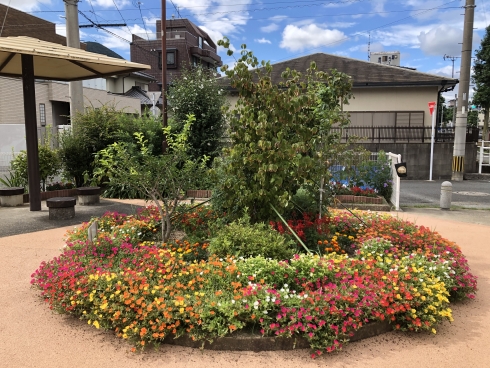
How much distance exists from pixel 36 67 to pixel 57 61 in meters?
1.11

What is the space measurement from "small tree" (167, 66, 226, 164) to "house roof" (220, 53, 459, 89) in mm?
7561

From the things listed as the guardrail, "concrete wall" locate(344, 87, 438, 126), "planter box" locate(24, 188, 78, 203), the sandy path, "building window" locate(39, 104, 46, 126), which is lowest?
the sandy path

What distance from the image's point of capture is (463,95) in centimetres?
1678

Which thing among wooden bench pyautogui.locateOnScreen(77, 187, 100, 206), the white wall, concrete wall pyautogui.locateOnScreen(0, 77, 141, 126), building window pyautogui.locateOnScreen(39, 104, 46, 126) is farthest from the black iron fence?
building window pyautogui.locateOnScreen(39, 104, 46, 126)

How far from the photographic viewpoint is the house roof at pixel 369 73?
1980cm

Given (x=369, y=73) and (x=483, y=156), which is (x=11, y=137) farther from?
(x=483, y=156)

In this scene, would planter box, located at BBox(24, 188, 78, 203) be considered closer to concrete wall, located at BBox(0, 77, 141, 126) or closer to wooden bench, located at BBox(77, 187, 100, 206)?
wooden bench, located at BBox(77, 187, 100, 206)

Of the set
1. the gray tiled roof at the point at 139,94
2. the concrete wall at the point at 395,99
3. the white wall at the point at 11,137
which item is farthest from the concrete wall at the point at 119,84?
the white wall at the point at 11,137

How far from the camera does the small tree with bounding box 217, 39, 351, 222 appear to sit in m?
5.09

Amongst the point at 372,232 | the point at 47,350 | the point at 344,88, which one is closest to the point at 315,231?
the point at 372,232

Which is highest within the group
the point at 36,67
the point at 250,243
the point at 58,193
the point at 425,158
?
the point at 36,67

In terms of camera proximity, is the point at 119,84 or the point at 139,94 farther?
the point at 139,94

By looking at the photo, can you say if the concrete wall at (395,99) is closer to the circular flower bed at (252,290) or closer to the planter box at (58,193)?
the planter box at (58,193)

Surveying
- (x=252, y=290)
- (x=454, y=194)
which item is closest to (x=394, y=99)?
(x=454, y=194)
